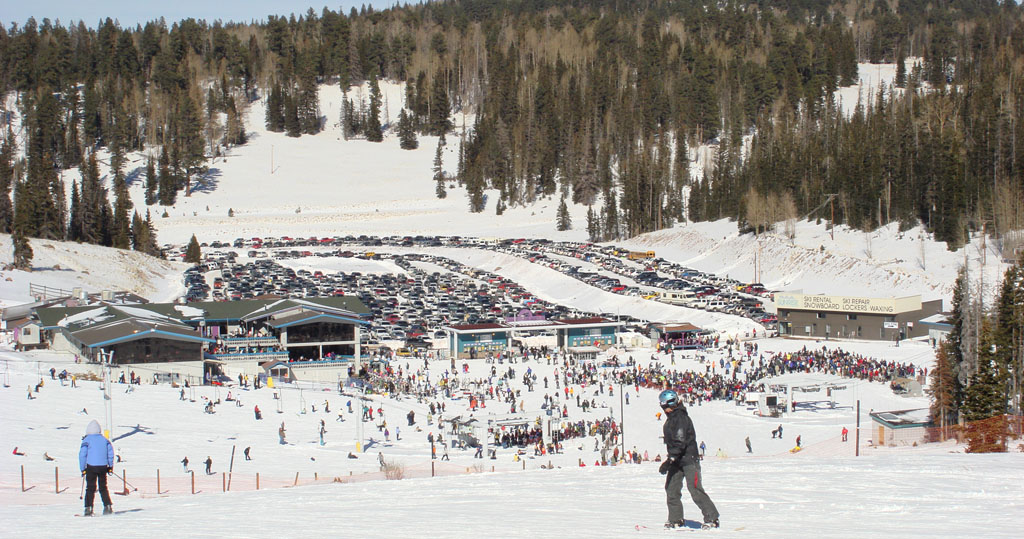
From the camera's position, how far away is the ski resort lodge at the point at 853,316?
186ft

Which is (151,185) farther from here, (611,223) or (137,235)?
(611,223)

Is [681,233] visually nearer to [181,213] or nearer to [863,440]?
[181,213]

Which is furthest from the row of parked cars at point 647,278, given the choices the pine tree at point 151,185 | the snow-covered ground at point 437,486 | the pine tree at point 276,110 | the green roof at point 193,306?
the pine tree at point 276,110

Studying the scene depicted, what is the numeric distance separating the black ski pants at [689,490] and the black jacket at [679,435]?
0.10 meters

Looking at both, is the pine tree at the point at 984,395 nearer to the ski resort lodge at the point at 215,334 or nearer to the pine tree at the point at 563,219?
the ski resort lodge at the point at 215,334

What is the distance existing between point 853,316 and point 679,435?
51.6 meters

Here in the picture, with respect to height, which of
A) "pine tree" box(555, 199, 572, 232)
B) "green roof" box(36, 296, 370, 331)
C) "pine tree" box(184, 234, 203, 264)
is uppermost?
"pine tree" box(555, 199, 572, 232)

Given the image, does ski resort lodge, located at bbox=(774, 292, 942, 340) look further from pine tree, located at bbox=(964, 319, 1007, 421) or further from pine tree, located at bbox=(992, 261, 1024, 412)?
pine tree, located at bbox=(964, 319, 1007, 421)

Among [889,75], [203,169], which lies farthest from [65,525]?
[889,75]

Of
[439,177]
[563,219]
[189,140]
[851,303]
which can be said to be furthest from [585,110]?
[851,303]

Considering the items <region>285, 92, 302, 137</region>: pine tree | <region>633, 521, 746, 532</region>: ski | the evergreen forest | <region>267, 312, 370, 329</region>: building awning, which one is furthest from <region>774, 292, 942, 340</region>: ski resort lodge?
<region>285, 92, 302, 137</region>: pine tree

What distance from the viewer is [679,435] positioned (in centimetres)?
937

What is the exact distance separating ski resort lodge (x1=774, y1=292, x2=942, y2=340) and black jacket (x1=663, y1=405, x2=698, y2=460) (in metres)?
49.3

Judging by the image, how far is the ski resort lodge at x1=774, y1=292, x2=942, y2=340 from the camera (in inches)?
2229
